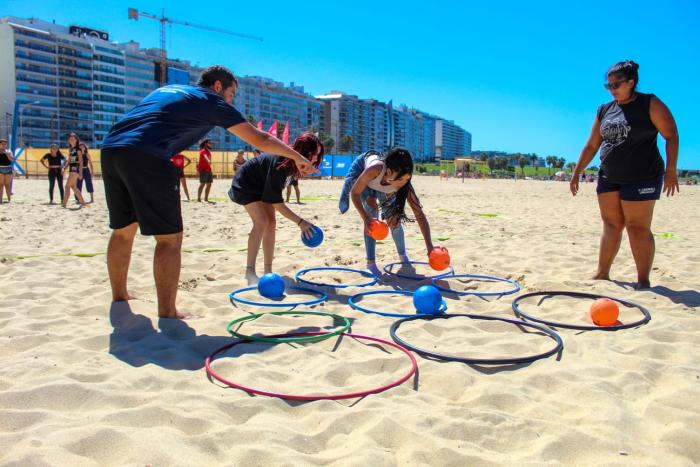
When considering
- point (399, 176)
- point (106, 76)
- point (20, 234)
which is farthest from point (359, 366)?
point (106, 76)

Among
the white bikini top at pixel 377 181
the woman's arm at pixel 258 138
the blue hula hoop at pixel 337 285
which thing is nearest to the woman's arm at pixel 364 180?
the white bikini top at pixel 377 181

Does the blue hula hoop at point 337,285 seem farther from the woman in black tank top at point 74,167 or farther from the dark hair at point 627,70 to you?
the woman in black tank top at point 74,167

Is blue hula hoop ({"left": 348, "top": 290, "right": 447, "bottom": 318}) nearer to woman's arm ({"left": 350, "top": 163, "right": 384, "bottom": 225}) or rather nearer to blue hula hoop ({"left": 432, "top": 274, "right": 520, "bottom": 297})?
blue hula hoop ({"left": 432, "top": 274, "right": 520, "bottom": 297})

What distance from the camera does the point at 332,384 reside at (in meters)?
3.01

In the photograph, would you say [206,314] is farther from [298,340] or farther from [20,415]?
[20,415]

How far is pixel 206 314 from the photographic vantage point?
4445mm

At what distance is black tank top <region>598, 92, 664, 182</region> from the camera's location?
5168 millimetres

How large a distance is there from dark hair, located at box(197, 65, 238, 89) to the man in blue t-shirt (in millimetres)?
134

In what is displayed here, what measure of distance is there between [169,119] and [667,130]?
4.53 metres

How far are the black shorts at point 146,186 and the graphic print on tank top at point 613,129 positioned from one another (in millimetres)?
4244

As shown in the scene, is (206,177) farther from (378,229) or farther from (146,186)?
(146,186)

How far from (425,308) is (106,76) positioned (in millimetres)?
125302

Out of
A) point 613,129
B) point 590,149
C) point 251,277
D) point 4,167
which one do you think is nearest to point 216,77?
point 251,277

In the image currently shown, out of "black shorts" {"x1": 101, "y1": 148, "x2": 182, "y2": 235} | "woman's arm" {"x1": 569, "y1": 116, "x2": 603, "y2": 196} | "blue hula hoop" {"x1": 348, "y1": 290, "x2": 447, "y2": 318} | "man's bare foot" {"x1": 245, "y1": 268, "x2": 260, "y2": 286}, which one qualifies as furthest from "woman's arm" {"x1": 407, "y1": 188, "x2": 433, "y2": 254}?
"black shorts" {"x1": 101, "y1": 148, "x2": 182, "y2": 235}
